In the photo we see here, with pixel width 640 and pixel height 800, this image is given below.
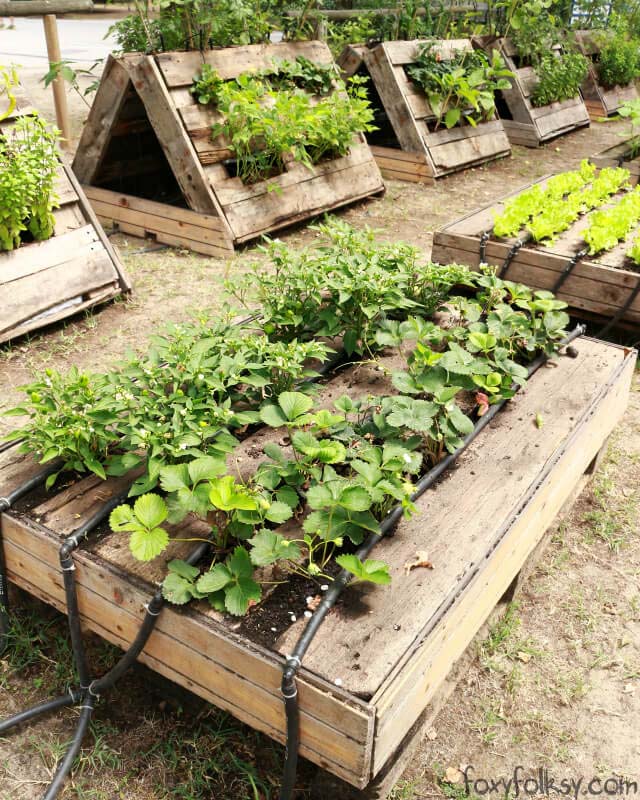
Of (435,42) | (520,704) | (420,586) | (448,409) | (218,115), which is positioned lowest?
(520,704)

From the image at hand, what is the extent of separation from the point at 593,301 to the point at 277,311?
2008mm

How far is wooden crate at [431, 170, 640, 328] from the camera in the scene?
404 centimetres

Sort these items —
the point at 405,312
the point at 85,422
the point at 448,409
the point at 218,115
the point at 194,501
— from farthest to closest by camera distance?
the point at 218,115
the point at 405,312
the point at 448,409
the point at 85,422
the point at 194,501

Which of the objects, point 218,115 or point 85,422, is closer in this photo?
point 85,422

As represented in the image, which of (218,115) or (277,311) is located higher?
(218,115)

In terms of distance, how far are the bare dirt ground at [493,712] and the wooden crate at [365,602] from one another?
0.78 feet

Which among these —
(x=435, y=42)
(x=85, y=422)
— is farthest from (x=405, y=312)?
(x=435, y=42)

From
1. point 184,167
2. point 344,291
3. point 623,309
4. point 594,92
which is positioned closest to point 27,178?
point 184,167

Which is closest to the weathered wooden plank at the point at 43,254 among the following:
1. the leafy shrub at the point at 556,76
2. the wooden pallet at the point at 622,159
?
the wooden pallet at the point at 622,159

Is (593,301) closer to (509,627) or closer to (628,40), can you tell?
(509,627)

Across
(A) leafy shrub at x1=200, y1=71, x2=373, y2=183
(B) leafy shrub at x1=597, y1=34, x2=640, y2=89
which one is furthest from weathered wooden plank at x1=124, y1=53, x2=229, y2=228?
(B) leafy shrub at x1=597, y1=34, x2=640, y2=89

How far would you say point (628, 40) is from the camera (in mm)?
11250

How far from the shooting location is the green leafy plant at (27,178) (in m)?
3.79

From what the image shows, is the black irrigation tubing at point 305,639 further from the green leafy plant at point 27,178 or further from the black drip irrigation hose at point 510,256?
the green leafy plant at point 27,178
